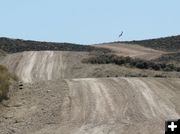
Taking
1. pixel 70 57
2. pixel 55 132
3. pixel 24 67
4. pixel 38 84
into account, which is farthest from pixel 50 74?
pixel 55 132

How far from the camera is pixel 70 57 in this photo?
184ft

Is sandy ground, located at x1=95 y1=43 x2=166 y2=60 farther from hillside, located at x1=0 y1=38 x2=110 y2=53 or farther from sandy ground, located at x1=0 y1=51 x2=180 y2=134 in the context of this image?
sandy ground, located at x1=0 y1=51 x2=180 y2=134

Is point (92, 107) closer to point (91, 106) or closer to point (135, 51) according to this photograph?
point (91, 106)

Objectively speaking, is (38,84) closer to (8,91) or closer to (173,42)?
(8,91)

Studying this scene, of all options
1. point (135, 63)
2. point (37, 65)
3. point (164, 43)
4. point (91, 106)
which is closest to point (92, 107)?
point (91, 106)

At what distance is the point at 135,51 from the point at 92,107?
4695cm

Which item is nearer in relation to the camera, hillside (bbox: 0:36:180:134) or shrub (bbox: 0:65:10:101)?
hillside (bbox: 0:36:180:134)

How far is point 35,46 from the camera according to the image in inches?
2800

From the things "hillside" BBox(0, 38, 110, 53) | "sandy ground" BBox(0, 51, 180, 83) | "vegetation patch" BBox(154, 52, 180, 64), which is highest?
"hillside" BBox(0, 38, 110, 53)

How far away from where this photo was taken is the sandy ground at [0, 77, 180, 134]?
22.7 meters

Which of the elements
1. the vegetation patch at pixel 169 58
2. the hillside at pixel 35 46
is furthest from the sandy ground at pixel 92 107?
the hillside at pixel 35 46

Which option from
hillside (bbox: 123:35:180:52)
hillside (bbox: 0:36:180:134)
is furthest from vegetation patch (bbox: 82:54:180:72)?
hillside (bbox: 123:35:180:52)

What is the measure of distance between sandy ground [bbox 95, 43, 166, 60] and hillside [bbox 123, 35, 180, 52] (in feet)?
6.63

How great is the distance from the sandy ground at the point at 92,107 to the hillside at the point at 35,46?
36.4m
